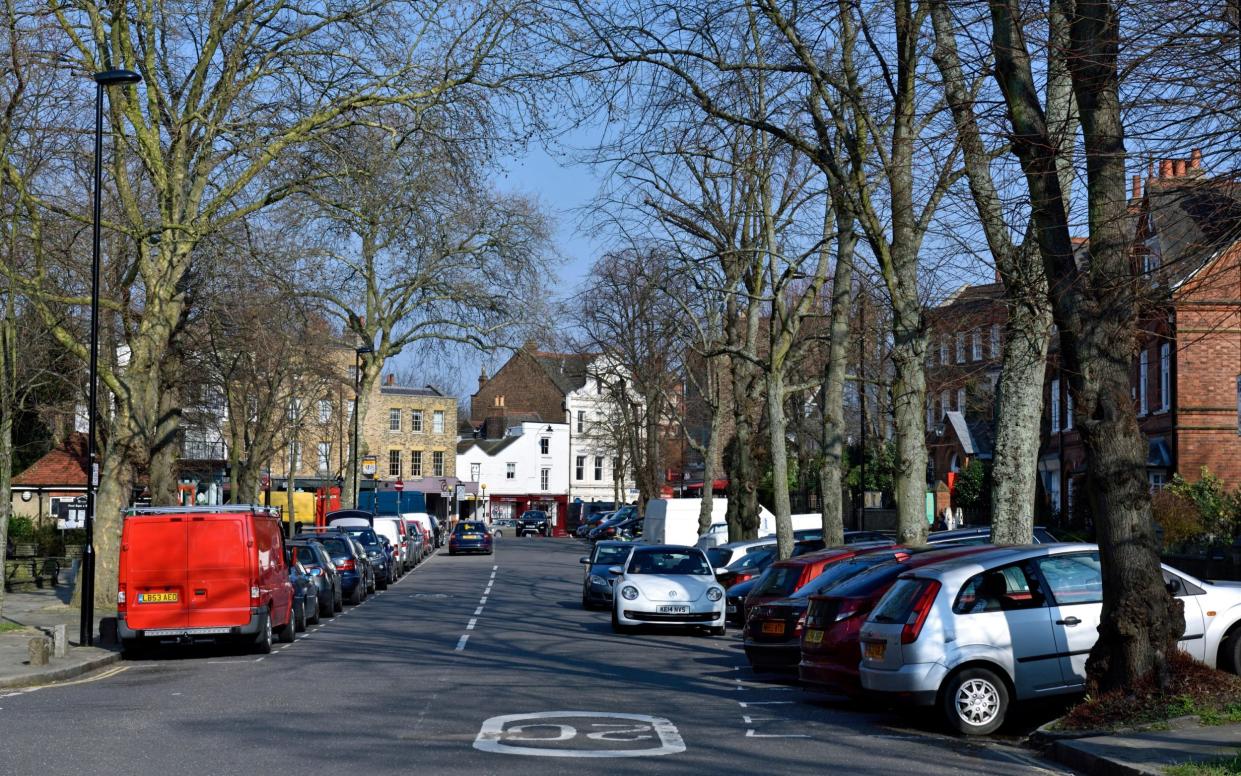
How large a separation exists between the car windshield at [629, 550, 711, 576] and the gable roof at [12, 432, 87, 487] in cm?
3463

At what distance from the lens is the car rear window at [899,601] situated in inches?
520

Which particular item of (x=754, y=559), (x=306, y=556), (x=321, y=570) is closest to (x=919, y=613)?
(x=321, y=570)

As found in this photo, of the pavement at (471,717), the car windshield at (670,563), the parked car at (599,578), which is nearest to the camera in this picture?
the pavement at (471,717)

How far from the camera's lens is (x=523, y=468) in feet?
388

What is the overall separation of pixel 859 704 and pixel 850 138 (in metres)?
7.87

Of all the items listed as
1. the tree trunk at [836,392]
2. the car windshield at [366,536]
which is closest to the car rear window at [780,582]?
the tree trunk at [836,392]

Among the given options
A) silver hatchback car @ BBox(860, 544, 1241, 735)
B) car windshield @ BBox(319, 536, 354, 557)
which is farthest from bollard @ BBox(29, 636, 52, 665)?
car windshield @ BBox(319, 536, 354, 557)

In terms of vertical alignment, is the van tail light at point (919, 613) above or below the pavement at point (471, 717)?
above

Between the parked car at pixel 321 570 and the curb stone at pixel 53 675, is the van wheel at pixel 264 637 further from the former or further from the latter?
the parked car at pixel 321 570

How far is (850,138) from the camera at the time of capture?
19344 mm

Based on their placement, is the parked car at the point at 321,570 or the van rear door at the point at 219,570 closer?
the van rear door at the point at 219,570

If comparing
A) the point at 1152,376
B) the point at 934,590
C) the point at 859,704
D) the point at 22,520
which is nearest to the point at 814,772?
the point at 934,590

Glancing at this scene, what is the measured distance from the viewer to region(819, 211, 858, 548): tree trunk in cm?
2627

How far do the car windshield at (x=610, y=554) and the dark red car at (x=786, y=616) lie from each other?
14141 mm
